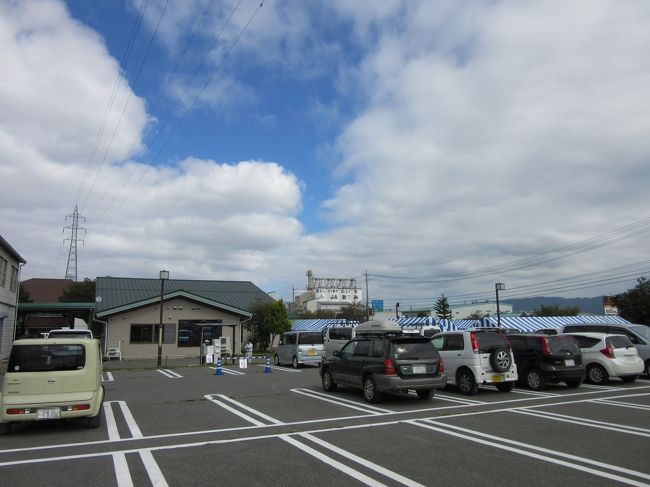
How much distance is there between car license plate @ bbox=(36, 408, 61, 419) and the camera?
28.1 ft

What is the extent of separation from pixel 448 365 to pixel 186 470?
8793 millimetres

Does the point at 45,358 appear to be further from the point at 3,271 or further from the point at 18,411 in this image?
the point at 3,271

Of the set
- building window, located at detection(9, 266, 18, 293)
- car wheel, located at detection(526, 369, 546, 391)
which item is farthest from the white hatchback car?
building window, located at detection(9, 266, 18, 293)

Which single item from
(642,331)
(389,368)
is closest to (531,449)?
(389,368)

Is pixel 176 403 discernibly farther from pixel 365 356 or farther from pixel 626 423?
pixel 626 423

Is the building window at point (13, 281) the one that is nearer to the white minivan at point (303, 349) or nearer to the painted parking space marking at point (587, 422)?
the white minivan at point (303, 349)

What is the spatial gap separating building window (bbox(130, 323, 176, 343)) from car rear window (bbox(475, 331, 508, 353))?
2561 cm

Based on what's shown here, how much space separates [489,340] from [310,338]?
1255 centimetres

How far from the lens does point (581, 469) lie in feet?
20.0

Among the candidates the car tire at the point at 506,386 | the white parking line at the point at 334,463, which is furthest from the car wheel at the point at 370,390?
the car tire at the point at 506,386

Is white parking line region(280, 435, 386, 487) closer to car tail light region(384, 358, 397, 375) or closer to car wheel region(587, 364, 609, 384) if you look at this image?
car tail light region(384, 358, 397, 375)

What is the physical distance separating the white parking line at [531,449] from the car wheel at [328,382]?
4740 millimetres

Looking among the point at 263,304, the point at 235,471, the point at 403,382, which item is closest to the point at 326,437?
the point at 235,471

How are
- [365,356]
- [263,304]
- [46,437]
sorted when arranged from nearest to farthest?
[46,437] → [365,356] → [263,304]
